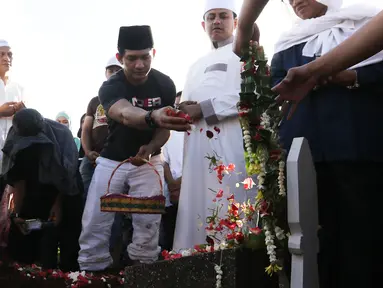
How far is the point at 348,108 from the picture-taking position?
2.28 meters

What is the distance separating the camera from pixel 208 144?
4.24m

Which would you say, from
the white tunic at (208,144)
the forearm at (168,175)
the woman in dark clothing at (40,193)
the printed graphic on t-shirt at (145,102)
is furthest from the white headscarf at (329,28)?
the forearm at (168,175)

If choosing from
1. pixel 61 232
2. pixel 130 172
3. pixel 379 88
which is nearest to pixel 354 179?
pixel 379 88

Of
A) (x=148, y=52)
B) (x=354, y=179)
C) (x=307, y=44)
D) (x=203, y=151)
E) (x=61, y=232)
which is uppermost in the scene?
(x=148, y=52)

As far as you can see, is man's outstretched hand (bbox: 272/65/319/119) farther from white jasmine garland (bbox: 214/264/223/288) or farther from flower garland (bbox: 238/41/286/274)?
white jasmine garland (bbox: 214/264/223/288)

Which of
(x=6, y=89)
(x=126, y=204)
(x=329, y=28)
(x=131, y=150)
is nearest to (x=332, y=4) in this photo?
(x=329, y=28)

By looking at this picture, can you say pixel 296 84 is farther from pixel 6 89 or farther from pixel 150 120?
pixel 6 89

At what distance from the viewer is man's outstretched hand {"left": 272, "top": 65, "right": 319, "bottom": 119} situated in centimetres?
192

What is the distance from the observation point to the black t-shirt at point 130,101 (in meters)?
4.35

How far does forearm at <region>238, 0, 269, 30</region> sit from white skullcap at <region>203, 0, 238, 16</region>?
2.18 metres

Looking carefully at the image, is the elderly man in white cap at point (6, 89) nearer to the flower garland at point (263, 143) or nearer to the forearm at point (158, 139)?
the forearm at point (158, 139)

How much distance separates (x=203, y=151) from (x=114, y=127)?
77cm

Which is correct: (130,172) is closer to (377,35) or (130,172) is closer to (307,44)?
(307,44)

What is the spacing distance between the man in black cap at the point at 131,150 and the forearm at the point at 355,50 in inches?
92.7
